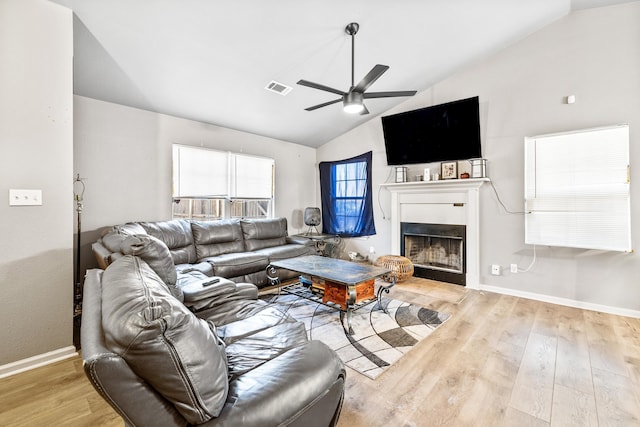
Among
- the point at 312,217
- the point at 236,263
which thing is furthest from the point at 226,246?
the point at 312,217

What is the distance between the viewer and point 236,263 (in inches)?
140

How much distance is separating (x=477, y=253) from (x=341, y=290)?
2.35m

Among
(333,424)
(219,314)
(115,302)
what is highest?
(115,302)

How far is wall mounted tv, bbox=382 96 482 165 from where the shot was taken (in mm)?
3961

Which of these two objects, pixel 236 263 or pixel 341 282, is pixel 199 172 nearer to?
pixel 236 263

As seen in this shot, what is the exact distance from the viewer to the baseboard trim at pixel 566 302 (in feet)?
10.1

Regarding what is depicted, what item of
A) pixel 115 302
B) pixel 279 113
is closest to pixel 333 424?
pixel 115 302

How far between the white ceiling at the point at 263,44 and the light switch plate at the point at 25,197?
1.45 m

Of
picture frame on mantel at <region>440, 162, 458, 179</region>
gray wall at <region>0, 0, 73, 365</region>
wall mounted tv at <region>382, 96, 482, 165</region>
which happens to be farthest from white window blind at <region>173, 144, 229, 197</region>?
picture frame on mantel at <region>440, 162, 458, 179</region>

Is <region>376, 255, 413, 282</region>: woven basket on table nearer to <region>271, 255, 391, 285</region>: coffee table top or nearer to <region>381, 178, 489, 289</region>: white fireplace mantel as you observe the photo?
<region>381, 178, 489, 289</region>: white fireplace mantel

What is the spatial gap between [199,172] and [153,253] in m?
2.74

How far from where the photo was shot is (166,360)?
30.1 inches

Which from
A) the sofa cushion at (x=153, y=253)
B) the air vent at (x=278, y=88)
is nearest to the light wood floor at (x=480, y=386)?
the sofa cushion at (x=153, y=253)

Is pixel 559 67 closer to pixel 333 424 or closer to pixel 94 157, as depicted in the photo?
pixel 333 424
